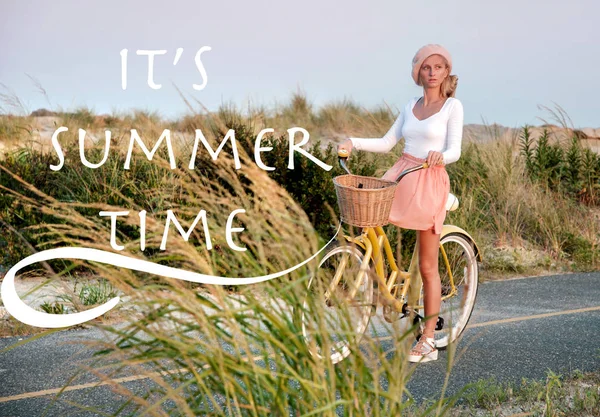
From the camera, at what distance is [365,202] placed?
5391mm

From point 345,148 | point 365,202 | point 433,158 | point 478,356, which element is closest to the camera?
point 365,202

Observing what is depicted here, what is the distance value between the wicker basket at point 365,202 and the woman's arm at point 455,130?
57 centimetres

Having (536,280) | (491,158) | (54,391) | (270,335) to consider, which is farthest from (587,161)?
(270,335)

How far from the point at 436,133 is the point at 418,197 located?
492 millimetres

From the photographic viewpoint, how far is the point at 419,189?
5.95 meters

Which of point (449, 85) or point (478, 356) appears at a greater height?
point (449, 85)

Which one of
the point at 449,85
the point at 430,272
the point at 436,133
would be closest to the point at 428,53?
the point at 449,85

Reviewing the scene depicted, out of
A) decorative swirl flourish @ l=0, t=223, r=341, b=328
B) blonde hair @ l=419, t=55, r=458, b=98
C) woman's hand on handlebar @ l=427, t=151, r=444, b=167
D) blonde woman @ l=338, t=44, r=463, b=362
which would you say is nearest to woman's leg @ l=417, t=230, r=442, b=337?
blonde woman @ l=338, t=44, r=463, b=362

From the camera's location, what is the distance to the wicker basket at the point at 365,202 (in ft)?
17.6

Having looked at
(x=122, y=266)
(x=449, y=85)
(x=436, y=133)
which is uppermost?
(x=449, y=85)

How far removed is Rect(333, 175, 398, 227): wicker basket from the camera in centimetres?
536

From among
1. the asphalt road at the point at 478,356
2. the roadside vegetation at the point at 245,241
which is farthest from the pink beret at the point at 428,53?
the asphalt road at the point at 478,356

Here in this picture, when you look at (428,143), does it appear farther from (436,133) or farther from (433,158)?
(433,158)

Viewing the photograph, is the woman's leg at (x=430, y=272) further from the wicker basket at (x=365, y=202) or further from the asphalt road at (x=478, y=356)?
the wicker basket at (x=365, y=202)
